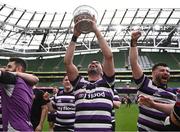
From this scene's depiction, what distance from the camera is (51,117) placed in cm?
815

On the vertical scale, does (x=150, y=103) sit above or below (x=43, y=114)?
below

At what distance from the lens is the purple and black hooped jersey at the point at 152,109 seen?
4629 mm

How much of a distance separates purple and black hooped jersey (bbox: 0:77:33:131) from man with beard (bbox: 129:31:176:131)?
1.55 m

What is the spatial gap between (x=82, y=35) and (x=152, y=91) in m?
38.2

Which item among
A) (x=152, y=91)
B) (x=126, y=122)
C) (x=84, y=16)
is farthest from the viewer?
(x=126, y=122)

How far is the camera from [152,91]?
4.80 metres

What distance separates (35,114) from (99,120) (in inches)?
116

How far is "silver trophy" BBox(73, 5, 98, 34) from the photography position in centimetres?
373

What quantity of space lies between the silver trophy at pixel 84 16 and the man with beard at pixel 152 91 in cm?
99

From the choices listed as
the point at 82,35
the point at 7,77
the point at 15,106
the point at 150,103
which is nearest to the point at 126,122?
A: the point at 15,106

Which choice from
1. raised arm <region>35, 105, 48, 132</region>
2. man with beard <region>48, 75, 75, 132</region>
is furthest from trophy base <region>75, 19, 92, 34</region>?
raised arm <region>35, 105, 48, 132</region>

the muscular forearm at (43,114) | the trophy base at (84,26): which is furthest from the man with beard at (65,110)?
the trophy base at (84,26)

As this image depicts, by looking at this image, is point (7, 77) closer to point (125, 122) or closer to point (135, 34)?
point (135, 34)

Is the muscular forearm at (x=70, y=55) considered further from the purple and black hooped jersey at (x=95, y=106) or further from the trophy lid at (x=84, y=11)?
the trophy lid at (x=84, y=11)
